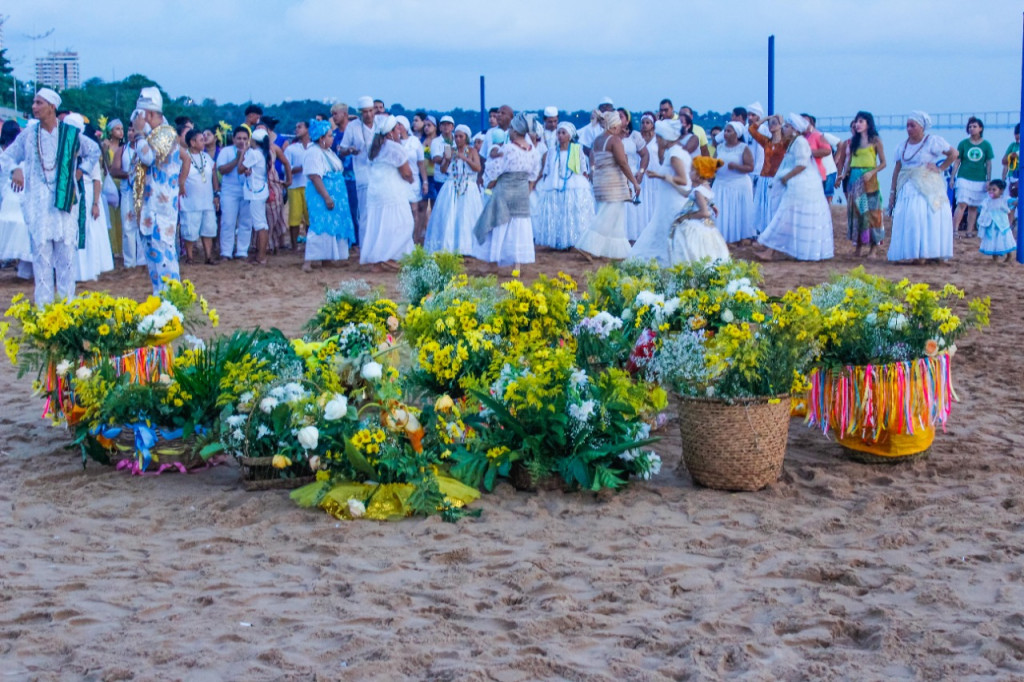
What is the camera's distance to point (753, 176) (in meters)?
16.6

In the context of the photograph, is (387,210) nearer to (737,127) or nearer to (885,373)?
(737,127)

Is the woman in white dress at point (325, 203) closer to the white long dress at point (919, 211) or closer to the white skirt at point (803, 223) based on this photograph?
the white skirt at point (803, 223)

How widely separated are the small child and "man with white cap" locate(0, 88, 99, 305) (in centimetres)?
996

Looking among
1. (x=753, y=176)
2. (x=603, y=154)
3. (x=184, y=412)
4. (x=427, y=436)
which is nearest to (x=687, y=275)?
(x=427, y=436)

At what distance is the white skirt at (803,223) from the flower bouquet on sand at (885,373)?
814 centimetres

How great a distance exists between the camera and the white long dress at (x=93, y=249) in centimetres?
1277

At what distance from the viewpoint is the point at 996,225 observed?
13.4m

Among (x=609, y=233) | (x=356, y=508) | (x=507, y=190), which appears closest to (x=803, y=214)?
(x=609, y=233)

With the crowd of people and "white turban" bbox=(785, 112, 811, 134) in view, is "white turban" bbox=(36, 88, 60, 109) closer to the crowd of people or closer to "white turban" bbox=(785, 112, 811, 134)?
the crowd of people

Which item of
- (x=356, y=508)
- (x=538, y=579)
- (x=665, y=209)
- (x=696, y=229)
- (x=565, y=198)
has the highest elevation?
(x=565, y=198)

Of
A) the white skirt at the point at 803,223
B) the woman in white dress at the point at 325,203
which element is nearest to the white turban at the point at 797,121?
the white skirt at the point at 803,223

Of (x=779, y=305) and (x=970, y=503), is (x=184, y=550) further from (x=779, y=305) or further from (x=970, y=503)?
(x=970, y=503)

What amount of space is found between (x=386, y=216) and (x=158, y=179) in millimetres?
3976

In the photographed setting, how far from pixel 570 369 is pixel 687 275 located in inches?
Answer: 59.3
